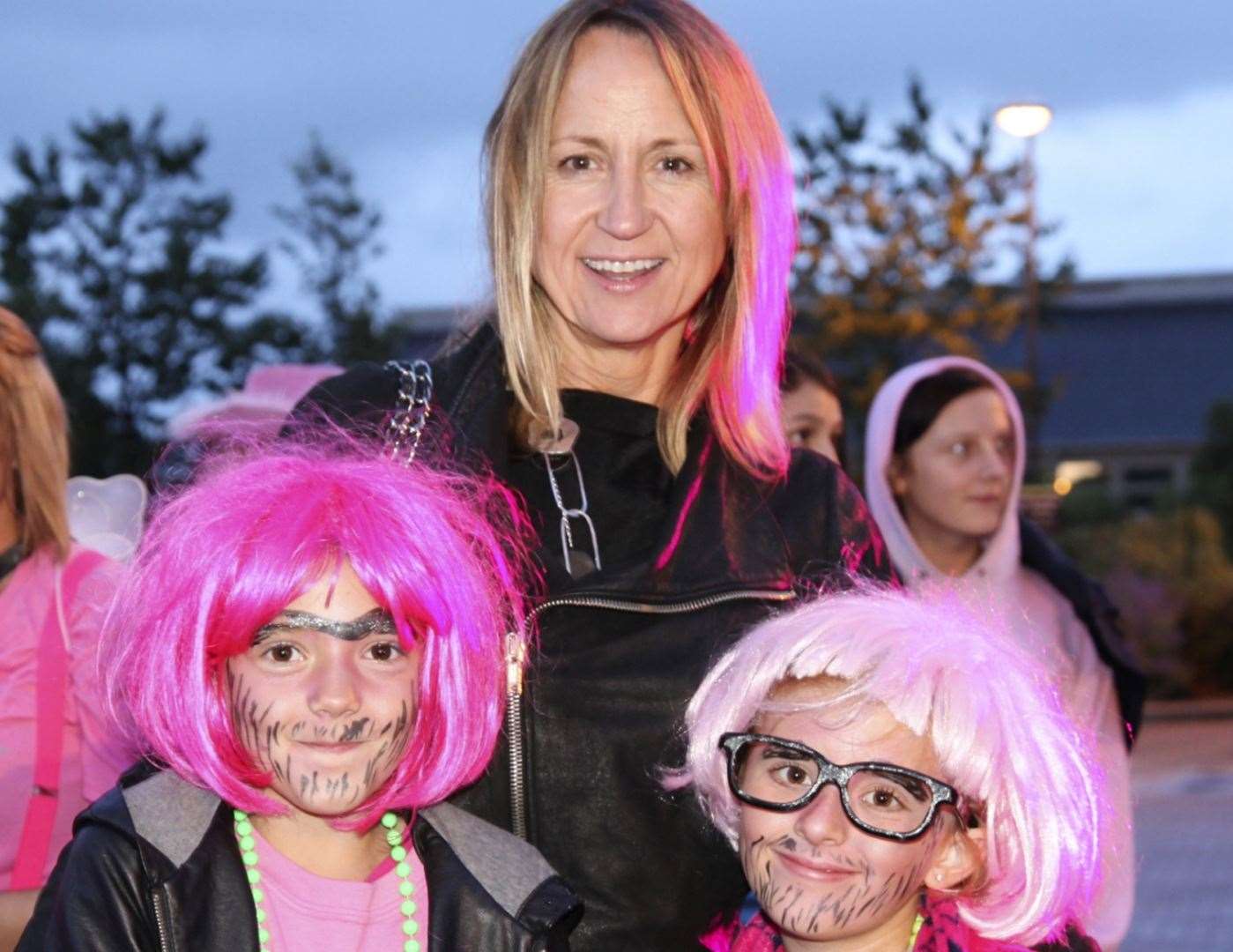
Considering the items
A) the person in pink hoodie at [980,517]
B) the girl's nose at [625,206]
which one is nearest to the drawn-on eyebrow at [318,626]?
the girl's nose at [625,206]

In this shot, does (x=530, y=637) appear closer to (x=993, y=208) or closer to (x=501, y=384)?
(x=501, y=384)

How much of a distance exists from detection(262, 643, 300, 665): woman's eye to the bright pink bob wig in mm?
41

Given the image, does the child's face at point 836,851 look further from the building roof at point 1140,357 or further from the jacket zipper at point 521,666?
the building roof at point 1140,357

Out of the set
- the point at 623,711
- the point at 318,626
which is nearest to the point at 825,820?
the point at 623,711

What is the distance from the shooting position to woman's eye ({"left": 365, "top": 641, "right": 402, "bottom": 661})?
291 centimetres

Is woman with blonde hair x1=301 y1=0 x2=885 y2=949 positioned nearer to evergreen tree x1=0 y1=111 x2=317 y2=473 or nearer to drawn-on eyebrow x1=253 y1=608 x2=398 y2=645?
drawn-on eyebrow x1=253 y1=608 x2=398 y2=645

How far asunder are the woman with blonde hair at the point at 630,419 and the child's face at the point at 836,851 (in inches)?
8.7

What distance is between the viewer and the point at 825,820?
9.13ft

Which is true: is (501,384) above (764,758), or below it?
above

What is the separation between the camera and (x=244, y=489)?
116 inches

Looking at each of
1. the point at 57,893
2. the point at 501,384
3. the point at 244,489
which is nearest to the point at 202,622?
the point at 244,489

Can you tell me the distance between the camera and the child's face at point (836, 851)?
2.78 m

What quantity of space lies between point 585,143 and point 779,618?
2.99 feet

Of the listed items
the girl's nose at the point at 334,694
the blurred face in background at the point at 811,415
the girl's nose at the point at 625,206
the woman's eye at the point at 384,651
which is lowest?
the blurred face in background at the point at 811,415
